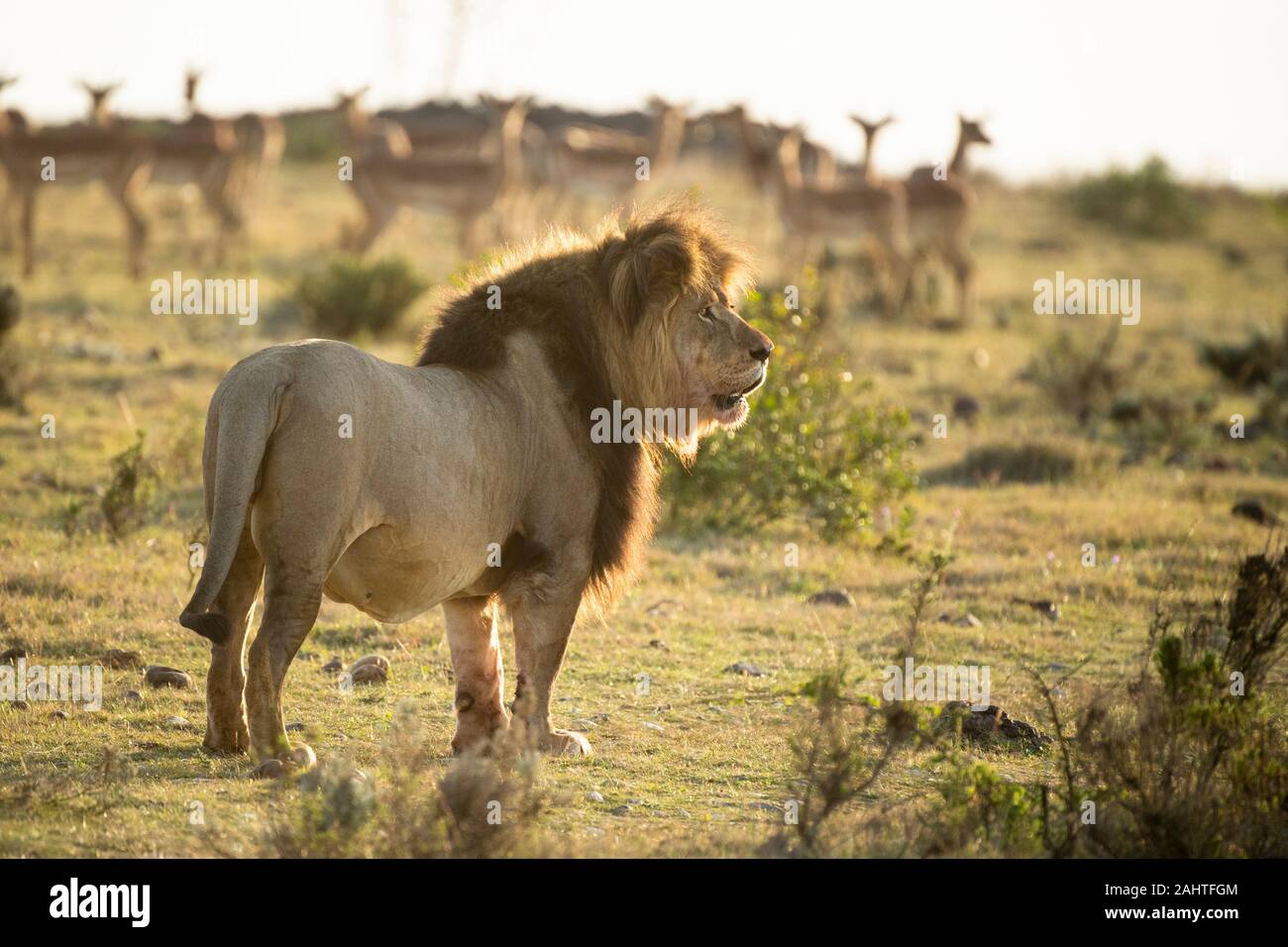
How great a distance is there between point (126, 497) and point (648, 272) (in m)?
4.98

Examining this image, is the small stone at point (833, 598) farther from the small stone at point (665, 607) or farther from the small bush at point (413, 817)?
the small bush at point (413, 817)

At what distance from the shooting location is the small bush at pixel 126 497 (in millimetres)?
10180

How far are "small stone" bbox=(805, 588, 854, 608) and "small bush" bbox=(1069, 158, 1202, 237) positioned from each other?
28738mm

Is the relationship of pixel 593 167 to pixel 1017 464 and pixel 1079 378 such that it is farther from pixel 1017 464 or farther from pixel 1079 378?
pixel 1017 464

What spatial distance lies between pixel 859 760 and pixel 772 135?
1017 inches

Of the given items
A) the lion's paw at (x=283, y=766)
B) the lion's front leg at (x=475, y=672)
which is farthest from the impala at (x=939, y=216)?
the lion's paw at (x=283, y=766)

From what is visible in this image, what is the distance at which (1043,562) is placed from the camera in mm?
11125

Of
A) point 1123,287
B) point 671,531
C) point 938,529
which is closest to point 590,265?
point 671,531

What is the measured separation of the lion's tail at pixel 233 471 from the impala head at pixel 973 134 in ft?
83.6

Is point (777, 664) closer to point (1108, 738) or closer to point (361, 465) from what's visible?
point (1108, 738)

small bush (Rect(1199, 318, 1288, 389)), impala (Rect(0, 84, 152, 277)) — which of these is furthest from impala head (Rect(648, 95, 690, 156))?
small bush (Rect(1199, 318, 1288, 389))

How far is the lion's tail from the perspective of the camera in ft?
18.1

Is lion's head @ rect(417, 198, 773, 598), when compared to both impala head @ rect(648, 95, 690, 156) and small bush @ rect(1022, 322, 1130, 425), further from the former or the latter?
impala head @ rect(648, 95, 690, 156)

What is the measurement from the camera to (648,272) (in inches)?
269
